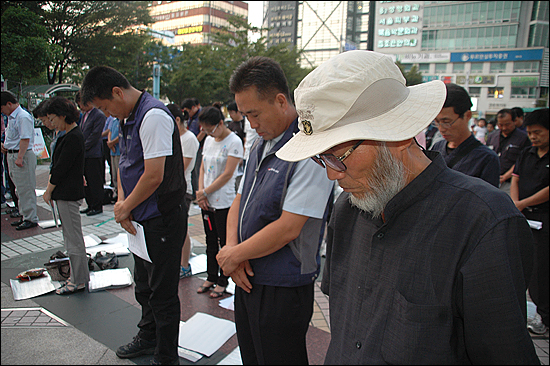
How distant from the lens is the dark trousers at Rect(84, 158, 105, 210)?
22.1 ft

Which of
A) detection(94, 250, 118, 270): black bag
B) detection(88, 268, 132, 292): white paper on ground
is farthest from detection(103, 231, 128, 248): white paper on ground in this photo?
detection(88, 268, 132, 292): white paper on ground

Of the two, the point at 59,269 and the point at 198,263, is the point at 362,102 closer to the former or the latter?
the point at 198,263

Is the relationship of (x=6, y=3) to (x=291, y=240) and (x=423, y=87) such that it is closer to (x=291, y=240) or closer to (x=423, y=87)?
(x=291, y=240)

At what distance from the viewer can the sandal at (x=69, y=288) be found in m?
3.77

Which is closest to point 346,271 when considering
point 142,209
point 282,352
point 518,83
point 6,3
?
point 282,352

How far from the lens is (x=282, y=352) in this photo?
1.78m

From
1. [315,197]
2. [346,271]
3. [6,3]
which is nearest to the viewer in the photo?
[346,271]

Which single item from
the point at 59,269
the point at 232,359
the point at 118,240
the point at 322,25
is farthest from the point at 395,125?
the point at 322,25

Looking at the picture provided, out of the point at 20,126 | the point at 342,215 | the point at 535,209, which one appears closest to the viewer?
the point at 342,215

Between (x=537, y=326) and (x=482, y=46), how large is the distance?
221ft

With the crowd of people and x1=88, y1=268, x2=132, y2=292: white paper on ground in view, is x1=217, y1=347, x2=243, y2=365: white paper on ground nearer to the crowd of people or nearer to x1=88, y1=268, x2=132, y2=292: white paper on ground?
the crowd of people

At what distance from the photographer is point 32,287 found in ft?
12.8

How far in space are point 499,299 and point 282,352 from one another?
4.05 feet

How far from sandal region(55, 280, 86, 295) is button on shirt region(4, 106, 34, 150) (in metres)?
3.03
